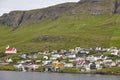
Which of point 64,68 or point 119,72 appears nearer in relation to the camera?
point 119,72

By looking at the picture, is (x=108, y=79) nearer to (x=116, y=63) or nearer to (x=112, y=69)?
(x=112, y=69)

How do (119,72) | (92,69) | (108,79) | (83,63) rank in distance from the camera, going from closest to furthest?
(108,79) → (119,72) → (92,69) → (83,63)

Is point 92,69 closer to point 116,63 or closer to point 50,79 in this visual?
point 116,63

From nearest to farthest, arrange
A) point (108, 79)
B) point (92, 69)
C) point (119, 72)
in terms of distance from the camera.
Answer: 1. point (108, 79)
2. point (119, 72)
3. point (92, 69)

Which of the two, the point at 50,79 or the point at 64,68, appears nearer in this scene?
the point at 50,79

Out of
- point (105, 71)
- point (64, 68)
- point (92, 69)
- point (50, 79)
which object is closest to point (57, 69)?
point (64, 68)

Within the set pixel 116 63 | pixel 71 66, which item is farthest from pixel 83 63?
pixel 116 63

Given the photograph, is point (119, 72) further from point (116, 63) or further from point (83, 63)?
point (83, 63)

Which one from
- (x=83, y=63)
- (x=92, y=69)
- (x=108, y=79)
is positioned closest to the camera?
(x=108, y=79)

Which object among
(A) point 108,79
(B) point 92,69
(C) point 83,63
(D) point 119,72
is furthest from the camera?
(C) point 83,63
